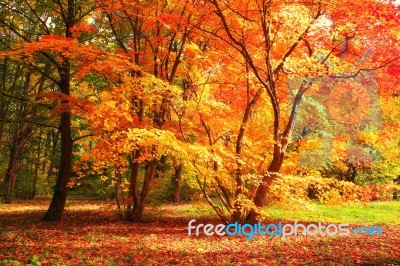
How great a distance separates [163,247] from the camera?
28.3 feet

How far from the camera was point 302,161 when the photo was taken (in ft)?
61.0

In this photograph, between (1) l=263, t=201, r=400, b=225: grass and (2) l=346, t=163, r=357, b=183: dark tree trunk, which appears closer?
(1) l=263, t=201, r=400, b=225: grass

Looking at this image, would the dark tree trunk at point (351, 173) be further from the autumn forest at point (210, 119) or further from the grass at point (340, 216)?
the autumn forest at point (210, 119)

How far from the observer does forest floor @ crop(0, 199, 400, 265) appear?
22.7ft

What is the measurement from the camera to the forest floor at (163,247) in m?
6.91

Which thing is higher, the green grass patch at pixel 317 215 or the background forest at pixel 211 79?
the background forest at pixel 211 79

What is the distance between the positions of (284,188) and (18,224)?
29.0ft

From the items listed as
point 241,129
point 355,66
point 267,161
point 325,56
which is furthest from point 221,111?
point 355,66

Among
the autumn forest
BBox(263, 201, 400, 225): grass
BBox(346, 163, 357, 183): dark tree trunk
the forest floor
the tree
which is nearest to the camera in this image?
the forest floor

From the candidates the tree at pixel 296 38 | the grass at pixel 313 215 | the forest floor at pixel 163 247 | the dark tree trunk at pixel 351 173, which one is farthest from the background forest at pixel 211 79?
the dark tree trunk at pixel 351 173

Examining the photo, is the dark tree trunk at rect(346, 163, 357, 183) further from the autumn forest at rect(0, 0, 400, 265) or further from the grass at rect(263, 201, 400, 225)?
the autumn forest at rect(0, 0, 400, 265)

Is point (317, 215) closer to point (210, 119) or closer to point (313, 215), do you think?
point (313, 215)

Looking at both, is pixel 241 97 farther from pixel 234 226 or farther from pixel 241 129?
pixel 234 226

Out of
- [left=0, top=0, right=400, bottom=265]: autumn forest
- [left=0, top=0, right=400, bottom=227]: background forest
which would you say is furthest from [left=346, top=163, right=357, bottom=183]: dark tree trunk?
[left=0, top=0, right=400, bottom=227]: background forest
